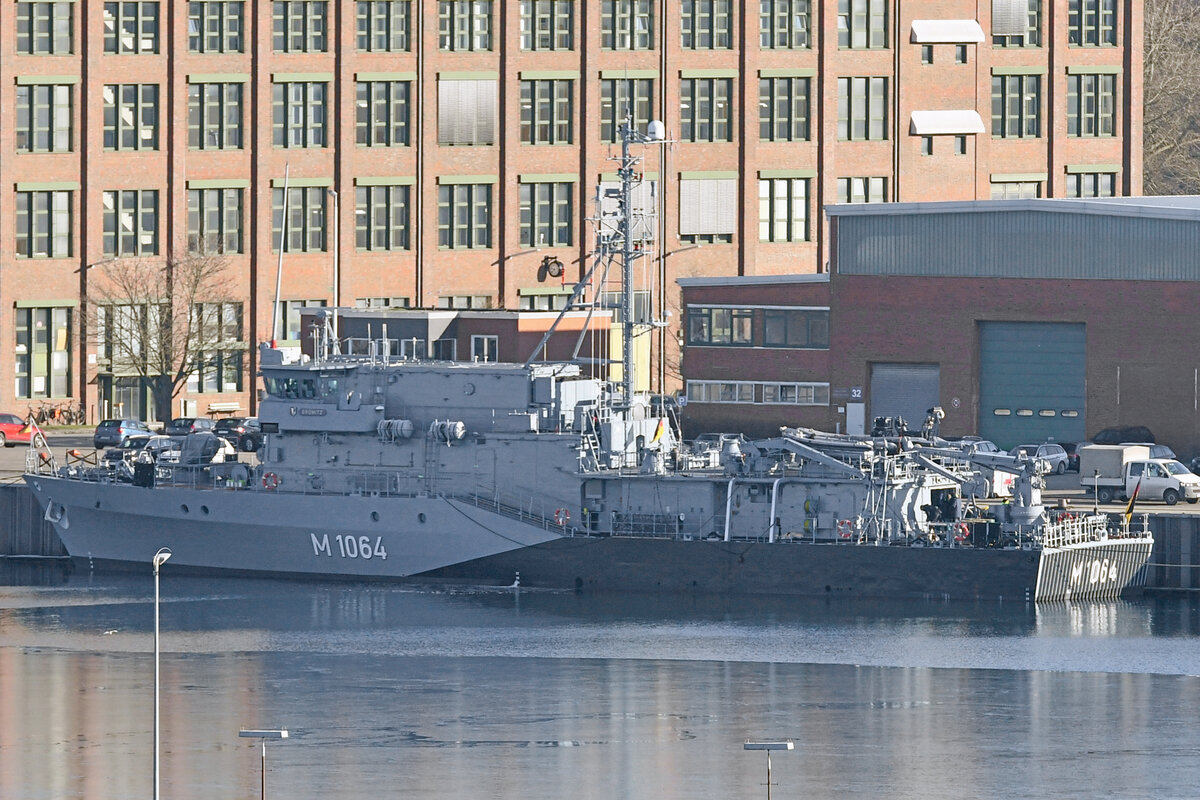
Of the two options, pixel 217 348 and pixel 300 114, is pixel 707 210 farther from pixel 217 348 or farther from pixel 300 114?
pixel 217 348

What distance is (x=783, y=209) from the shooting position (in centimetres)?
11300

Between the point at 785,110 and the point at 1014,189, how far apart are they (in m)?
12.1

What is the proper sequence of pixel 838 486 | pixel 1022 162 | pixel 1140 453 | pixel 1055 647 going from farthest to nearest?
pixel 1022 162 → pixel 1140 453 → pixel 838 486 → pixel 1055 647

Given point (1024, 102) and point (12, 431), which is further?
point (1024, 102)

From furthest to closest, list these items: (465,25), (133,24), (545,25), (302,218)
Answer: (545,25) < (465,25) < (302,218) < (133,24)

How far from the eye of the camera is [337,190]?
10806cm

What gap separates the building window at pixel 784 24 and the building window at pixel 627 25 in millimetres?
5306

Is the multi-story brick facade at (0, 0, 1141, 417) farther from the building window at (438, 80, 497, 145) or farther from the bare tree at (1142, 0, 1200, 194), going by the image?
the bare tree at (1142, 0, 1200, 194)

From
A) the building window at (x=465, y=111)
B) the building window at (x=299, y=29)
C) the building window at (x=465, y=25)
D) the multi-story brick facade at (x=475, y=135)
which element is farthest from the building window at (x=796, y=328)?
the building window at (x=299, y=29)

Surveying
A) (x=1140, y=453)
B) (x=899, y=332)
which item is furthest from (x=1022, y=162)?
(x=1140, y=453)

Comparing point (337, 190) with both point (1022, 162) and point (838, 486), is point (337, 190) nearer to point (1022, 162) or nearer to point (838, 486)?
point (1022, 162)

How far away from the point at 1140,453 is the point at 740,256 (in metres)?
36.1

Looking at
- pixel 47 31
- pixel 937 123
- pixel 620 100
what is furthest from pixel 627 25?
pixel 47 31

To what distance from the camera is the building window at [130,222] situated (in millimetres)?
106562
